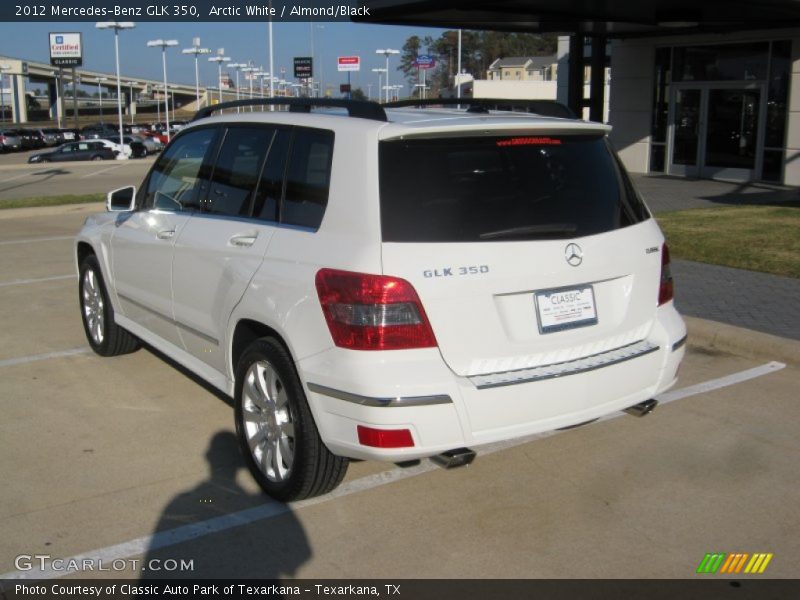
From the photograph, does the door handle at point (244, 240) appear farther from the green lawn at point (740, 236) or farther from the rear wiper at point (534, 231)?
the green lawn at point (740, 236)

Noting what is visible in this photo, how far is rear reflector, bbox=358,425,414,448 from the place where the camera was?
11.7 feet

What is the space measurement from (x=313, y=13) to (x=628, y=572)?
3720cm

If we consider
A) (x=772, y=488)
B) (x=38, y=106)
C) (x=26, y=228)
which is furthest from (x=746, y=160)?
(x=38, y=106)

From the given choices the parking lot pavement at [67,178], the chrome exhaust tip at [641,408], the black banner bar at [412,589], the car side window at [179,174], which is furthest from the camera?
the parking lot pavement at [67,178]

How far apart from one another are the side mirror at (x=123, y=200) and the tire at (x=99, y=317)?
2.01 feet

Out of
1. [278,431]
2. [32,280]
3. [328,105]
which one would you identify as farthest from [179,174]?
[32,280]

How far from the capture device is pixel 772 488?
14.3ft

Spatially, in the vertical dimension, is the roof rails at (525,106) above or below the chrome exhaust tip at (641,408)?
above

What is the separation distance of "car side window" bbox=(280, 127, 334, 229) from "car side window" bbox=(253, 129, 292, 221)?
0.07 metres

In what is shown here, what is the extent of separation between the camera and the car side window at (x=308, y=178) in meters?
3.99

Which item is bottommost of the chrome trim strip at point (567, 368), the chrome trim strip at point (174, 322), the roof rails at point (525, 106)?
the chrome trim strip at point (174, 322)

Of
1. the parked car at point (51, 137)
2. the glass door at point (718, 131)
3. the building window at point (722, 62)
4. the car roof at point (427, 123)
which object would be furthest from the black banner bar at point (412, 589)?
the parked car at point (51, 137)

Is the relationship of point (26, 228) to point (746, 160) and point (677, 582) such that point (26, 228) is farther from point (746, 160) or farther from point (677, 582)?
point (746, 160)

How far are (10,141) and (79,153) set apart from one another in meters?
18.6
